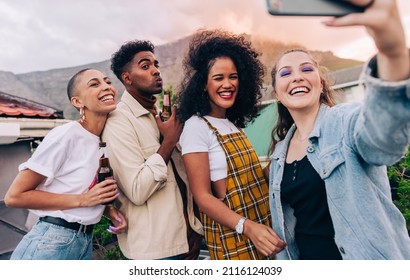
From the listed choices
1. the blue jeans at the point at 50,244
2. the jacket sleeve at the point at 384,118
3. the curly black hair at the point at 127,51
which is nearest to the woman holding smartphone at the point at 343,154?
the jacket sleeve at the point at 384,118

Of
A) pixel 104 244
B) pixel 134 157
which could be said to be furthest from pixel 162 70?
pixel 104 244

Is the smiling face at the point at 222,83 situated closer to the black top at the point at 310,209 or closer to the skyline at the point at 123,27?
the skyline at the point at 123,27

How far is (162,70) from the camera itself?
1597 mm

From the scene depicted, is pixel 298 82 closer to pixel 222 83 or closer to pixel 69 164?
pixel 222 83

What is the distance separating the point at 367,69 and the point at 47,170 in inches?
44.2

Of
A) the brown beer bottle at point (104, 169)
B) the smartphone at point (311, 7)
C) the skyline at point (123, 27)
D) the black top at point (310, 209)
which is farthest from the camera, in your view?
the skyline at point (123, 27)

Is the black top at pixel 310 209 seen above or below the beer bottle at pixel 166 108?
below

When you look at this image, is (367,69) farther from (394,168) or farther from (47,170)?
(394,168)

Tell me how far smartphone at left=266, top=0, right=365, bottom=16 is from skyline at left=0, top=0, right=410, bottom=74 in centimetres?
80

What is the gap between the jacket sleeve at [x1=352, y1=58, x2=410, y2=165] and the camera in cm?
70

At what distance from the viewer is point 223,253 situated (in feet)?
4.23

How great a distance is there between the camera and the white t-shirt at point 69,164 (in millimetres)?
1243

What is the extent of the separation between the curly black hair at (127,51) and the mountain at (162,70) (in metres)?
0.04
